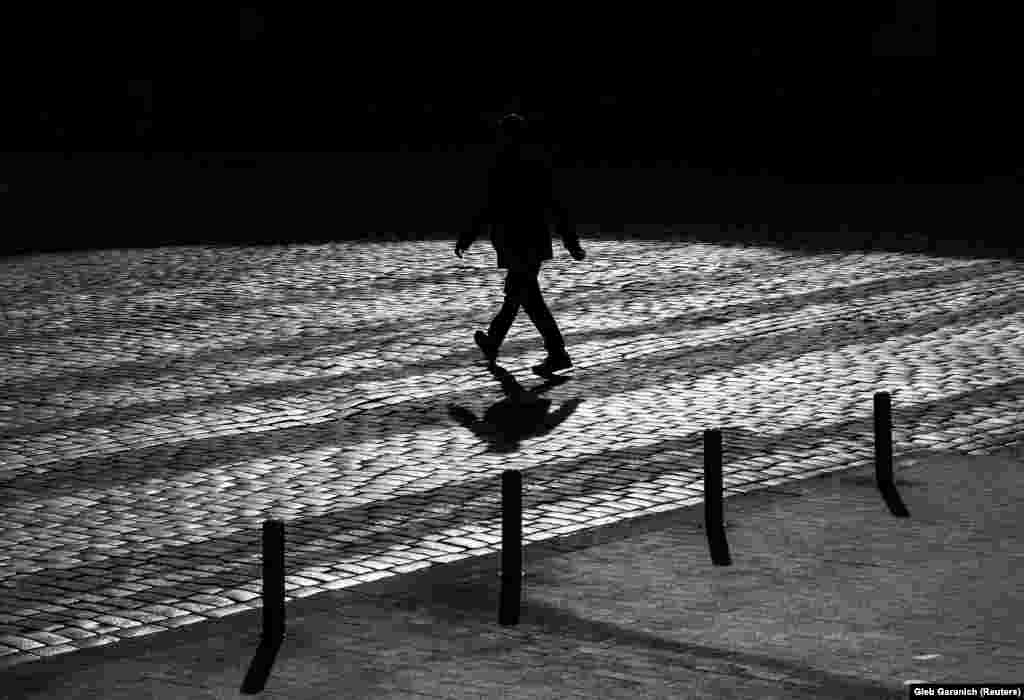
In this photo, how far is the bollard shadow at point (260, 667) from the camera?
716 centimetres

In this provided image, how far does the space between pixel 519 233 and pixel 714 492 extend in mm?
5518

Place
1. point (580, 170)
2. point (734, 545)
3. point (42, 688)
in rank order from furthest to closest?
1. point (580, 170)
2. point (734, 545)
3. point (42, 688)

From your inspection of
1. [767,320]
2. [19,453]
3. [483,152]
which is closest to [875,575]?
[19,453]

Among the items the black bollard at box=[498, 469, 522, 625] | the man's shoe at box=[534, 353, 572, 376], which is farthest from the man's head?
the black bollard at box=[498, 469, 522, 625]

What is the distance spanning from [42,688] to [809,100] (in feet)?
99.9

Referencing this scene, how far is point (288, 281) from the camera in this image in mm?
18953

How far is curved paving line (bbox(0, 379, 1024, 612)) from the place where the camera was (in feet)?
29.7

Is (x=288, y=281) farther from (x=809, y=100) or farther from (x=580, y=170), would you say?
(x=809, y=100)

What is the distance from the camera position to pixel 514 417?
12.5m

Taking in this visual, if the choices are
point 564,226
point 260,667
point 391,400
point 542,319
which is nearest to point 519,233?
point 564,226

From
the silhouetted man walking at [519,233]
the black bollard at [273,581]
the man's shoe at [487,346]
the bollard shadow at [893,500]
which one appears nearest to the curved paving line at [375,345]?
the man's shoe at [487,346]

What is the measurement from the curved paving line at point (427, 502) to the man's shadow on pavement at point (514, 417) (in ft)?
2.56

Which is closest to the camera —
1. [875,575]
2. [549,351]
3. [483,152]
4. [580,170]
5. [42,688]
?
[42,688]

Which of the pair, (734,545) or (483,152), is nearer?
(734,545)
